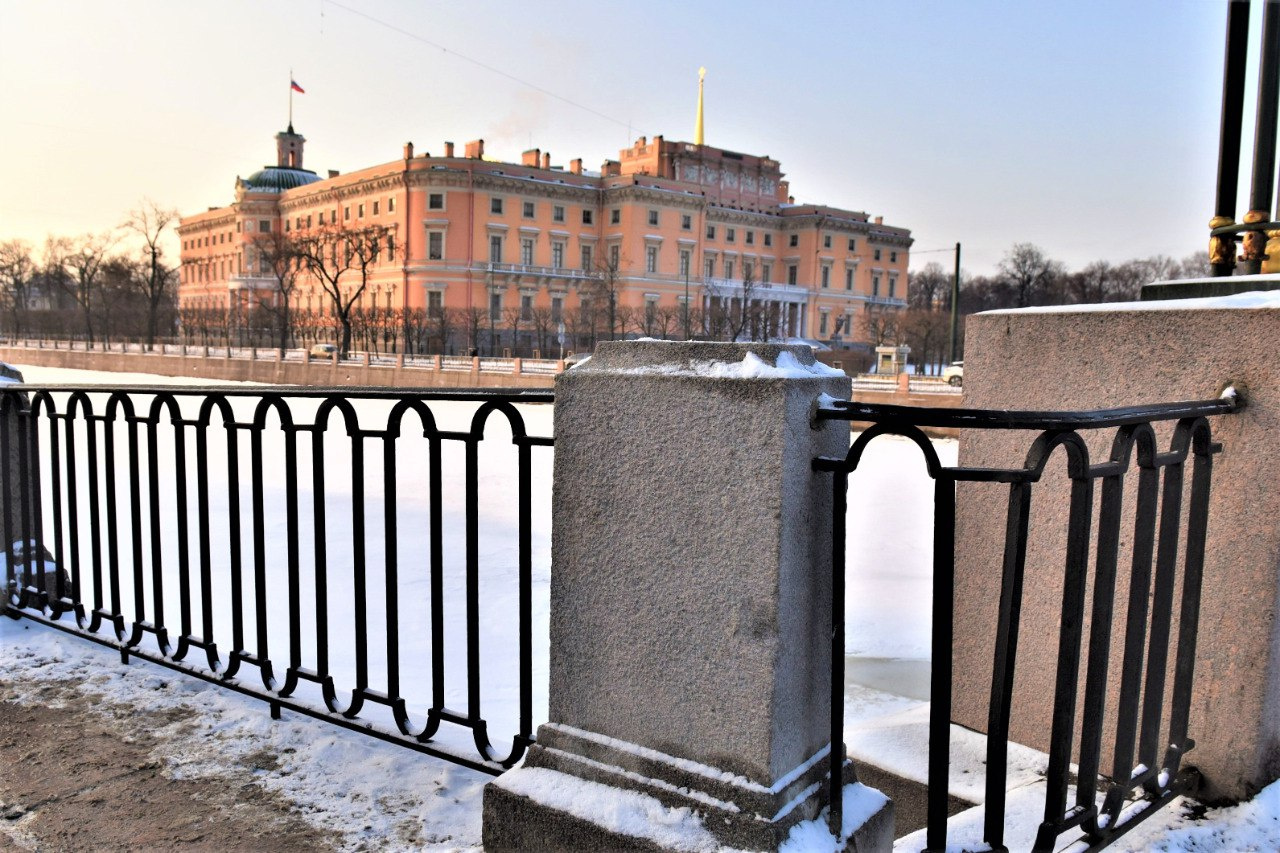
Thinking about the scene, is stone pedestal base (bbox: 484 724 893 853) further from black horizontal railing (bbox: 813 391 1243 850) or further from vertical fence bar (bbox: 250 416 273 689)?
vertical fence bar (bbox: 250 416 273 689)

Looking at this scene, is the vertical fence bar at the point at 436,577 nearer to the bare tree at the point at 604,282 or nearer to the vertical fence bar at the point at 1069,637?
the vertical fence bar at the point at 1069,637

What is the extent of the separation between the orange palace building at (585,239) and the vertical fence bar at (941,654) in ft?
174

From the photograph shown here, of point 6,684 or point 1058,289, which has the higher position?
point 1058,289

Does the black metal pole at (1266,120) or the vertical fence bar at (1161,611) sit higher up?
the black metal pole at (1266,120)

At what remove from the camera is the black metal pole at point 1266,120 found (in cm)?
330

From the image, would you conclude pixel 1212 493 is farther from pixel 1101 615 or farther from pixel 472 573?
pixel 472 573

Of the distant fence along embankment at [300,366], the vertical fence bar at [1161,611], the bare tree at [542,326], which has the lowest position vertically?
the distant fence along embankment at [300,366]

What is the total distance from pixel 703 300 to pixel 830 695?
2773 inches

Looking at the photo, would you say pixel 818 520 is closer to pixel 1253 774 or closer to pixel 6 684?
pixel 1253 774

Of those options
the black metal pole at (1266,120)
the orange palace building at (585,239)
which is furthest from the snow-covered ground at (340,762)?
the orange palace building at (585,239)

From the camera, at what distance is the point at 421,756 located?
2.76 meters

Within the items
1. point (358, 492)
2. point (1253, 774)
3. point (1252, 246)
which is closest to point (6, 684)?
point (358, 492)

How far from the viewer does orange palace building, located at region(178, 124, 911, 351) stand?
68188 mm

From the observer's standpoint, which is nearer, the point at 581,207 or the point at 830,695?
the point at 830,695
